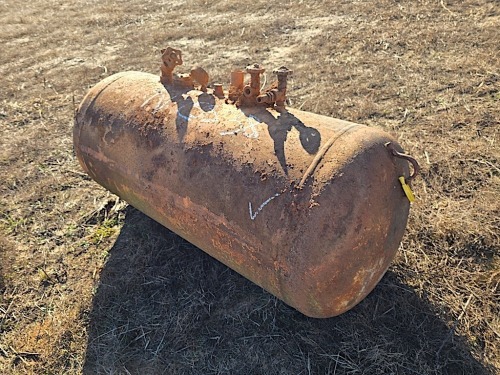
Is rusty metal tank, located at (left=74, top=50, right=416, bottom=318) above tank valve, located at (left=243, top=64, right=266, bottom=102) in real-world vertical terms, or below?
below

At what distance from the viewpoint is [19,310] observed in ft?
11.0

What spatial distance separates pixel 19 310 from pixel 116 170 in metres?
1.35

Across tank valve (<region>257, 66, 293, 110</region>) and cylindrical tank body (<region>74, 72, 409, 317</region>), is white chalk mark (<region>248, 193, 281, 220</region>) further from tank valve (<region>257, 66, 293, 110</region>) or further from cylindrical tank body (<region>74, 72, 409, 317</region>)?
tank valve (<region>257, 66, 293, 110</region>)

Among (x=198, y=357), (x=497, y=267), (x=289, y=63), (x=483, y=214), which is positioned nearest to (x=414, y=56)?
(x=289, y=63)

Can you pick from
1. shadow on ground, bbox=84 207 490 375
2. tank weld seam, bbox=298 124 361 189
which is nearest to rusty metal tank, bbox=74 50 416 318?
tank weld seam, bbox=298 124 361 189

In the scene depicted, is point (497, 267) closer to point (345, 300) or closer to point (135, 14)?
point (345, 300)

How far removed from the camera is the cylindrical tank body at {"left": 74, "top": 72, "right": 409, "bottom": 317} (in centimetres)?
221

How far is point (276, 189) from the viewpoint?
2.30m

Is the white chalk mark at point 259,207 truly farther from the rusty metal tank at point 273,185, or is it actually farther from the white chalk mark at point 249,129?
the white chalk mark at point 249,129

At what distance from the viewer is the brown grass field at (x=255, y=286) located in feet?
9.23

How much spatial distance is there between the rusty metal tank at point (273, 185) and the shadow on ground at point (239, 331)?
1.45ft

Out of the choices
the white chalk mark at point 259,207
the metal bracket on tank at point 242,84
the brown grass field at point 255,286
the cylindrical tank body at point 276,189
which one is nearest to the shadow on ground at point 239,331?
the brown grass field at point 255,286

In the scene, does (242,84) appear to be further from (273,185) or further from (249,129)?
(273,185)

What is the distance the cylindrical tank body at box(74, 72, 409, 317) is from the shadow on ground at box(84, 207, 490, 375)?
44 centimetres
